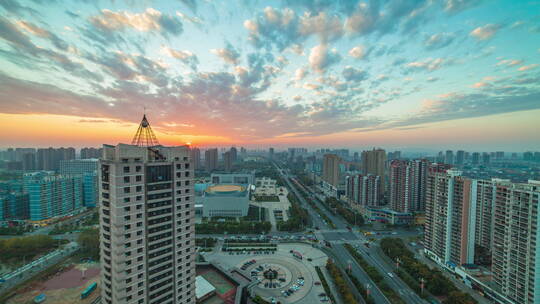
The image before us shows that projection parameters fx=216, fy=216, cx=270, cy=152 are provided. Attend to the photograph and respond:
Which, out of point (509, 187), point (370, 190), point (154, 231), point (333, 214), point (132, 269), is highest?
point (509, 187)

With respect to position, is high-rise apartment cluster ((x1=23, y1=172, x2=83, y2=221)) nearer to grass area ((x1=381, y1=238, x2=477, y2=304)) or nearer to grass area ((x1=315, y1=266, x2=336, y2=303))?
grass area ((x1=315, y1=266, x2=336, y2=303))

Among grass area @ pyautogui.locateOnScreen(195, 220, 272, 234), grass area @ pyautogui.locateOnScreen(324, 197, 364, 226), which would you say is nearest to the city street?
grass area @ pyautogui.locateOnScreen(195, 220, 272, 234)

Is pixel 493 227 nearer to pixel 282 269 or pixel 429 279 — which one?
pixel 429 279

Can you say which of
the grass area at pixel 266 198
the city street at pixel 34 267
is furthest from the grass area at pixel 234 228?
the grass area at pixel 266 198

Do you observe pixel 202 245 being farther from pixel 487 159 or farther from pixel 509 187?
pixel 487 159

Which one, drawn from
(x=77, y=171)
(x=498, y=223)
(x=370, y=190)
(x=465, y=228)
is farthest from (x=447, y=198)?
(x=77, y=171)
